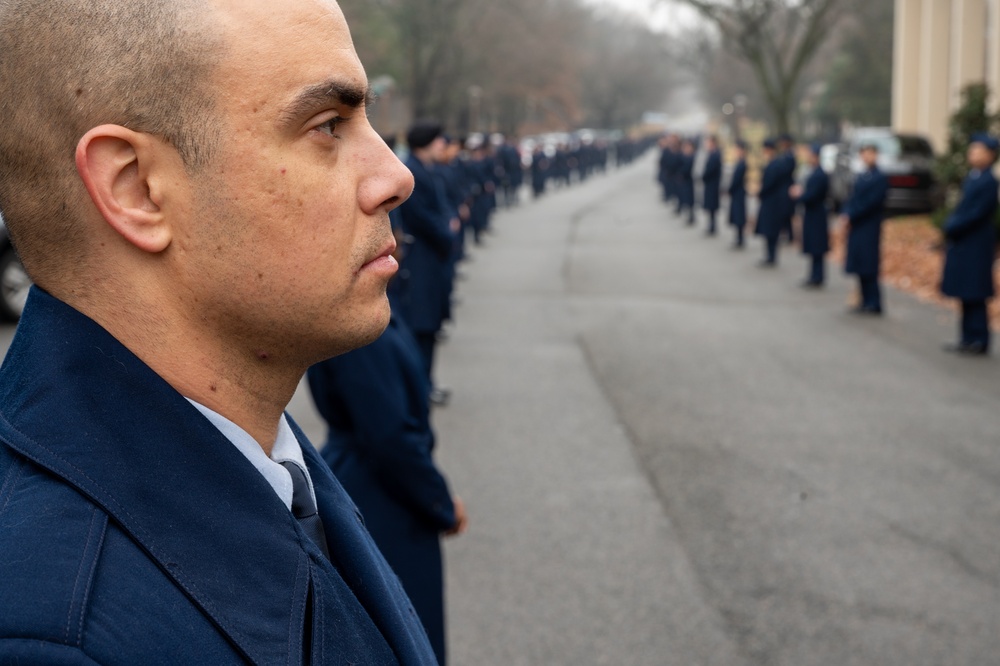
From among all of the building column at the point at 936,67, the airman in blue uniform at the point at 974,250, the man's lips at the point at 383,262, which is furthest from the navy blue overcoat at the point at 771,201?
the man's lips at the point at 383,262

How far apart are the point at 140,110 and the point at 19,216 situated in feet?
0.55

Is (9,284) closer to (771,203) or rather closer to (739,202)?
(771,203)

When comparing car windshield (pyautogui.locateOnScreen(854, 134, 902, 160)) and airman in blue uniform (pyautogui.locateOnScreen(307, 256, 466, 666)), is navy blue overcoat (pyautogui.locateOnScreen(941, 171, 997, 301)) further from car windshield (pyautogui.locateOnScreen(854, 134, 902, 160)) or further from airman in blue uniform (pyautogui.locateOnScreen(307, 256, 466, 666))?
car windshield (pyautogui.locateOnScreen(854, 134, 902, 160))

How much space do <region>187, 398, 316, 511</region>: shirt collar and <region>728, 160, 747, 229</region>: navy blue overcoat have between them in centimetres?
2153

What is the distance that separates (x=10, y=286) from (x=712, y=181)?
56.3 feet

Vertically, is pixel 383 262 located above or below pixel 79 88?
below

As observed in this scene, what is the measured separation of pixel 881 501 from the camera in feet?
20.8

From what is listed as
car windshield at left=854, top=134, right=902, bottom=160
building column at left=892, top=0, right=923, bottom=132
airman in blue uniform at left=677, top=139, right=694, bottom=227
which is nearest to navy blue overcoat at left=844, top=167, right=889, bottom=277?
car windshield at left=854, top=134, right=902, bottom=160

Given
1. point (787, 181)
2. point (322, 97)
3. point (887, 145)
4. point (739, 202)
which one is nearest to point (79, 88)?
point (322, 97)

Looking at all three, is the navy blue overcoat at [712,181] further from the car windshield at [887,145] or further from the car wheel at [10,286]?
the car wheel at [10,286]

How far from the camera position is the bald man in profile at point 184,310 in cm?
99

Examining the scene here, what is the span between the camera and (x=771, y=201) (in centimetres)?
1983

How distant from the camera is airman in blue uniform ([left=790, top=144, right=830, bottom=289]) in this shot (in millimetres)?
16453

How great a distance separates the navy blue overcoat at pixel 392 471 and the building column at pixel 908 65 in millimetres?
26747
